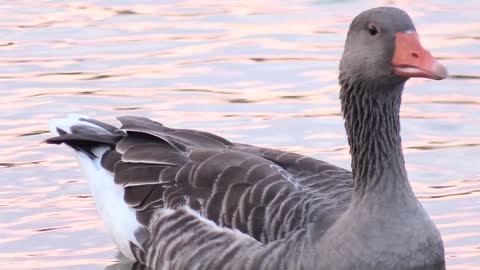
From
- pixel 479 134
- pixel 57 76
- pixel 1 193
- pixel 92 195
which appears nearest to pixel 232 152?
pixel 92 195

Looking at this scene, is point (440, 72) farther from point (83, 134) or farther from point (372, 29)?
point (83, 134)

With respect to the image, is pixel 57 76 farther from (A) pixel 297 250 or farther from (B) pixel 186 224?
(A) pixel 297 250

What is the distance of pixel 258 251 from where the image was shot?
34.4 feet

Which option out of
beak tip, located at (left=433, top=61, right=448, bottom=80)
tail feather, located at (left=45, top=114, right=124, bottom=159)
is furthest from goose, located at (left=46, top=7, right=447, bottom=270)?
tail feather, located at (left=45, top=114, right=124, bottom=159)

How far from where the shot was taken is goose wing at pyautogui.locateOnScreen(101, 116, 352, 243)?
34.7 feet

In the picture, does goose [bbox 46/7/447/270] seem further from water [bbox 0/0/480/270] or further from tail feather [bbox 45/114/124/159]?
water [bbox 0/0/480/270]

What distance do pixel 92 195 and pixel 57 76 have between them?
317cm

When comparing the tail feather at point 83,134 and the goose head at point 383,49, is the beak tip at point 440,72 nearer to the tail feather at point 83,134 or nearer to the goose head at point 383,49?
the goose head at point 383,49

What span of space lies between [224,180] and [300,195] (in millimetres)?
569

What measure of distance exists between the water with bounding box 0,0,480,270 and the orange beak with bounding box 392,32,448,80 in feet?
6.03

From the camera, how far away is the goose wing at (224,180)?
10.6m

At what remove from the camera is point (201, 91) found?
48.2 feet

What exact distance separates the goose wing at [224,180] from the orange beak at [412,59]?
1.11 metres

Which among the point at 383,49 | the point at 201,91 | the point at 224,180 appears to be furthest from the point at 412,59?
the point at 201,91
